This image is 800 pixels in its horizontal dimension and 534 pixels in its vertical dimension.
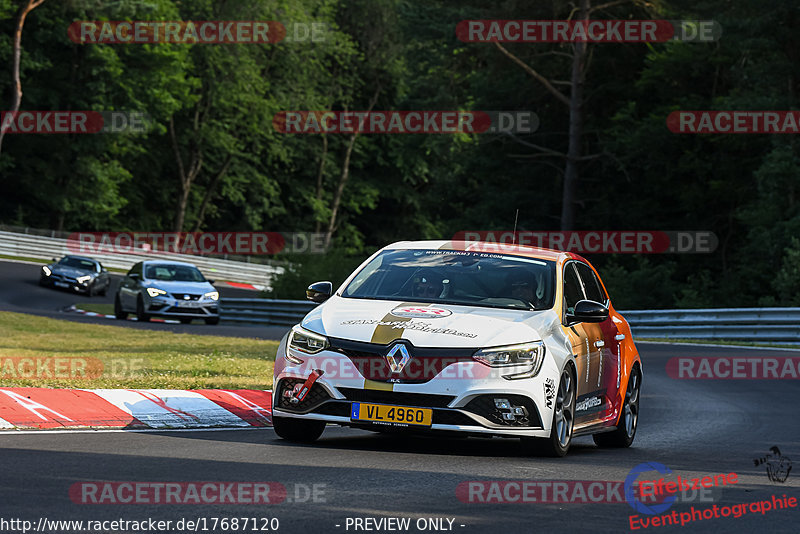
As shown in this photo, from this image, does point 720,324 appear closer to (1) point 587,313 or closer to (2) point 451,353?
(1) point 587,313

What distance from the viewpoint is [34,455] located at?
8891 millimetres

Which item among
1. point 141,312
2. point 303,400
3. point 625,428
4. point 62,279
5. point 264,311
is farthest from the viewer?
point 62,279

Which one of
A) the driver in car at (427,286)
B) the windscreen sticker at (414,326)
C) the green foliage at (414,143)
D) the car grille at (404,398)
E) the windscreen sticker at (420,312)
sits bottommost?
the car grille at (404,398)

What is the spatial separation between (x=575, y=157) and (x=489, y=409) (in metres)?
39.4

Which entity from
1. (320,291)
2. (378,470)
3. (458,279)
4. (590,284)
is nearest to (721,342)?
(590,284)

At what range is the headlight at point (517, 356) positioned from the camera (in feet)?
32.2

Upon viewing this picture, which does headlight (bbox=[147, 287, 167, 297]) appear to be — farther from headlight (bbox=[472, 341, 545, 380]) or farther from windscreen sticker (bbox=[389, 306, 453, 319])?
headlight (bbox=[472, 341, 545, 380])

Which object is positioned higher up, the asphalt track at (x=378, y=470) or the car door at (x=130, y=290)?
the car door at (x=130, y=290)

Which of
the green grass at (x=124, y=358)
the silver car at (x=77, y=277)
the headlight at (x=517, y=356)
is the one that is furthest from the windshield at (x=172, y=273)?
the headlight at (x=517, y=356)

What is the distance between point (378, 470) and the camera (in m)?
8.94

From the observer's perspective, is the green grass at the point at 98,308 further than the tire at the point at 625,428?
Yes

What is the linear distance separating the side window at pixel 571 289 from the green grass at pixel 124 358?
449 centimetres

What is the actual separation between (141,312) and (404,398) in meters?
24.5

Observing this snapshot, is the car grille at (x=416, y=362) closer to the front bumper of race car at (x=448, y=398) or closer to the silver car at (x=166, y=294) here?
the front bumper of race car at (x=448, y=398)
